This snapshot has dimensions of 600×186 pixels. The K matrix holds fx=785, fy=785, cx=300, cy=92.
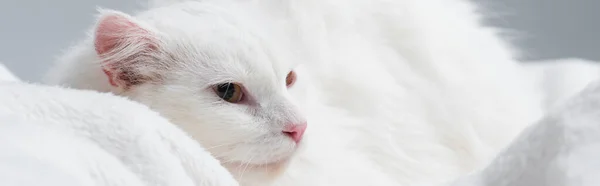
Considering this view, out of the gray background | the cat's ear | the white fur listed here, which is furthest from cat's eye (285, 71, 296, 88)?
the gray background

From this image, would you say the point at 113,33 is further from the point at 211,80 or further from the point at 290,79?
the point at 290,79

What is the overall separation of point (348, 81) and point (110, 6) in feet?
2.01

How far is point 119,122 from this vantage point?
43 centimetres

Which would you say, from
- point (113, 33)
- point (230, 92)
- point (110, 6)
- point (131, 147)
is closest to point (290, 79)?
point (230, 92)

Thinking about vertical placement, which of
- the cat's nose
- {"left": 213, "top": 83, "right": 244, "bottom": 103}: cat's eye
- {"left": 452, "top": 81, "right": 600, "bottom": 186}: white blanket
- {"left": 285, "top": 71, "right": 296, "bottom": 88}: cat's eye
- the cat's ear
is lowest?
{"left": 452, "top": 81, "right": 600, "bottom": 186}: white blanket

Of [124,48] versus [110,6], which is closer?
[124,48]

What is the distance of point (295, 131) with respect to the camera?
74cm

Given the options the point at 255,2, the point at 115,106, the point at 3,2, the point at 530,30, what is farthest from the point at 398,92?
the point at 3,2

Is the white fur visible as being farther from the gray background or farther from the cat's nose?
the gray background

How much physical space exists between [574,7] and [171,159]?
148cm

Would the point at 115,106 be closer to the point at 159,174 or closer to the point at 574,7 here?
the point at 159,174

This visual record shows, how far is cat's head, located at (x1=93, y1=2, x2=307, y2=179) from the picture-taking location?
72 cm

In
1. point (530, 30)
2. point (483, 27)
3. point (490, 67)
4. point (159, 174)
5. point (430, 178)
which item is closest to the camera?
point (159, 174)

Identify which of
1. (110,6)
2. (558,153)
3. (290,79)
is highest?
(110,6)
